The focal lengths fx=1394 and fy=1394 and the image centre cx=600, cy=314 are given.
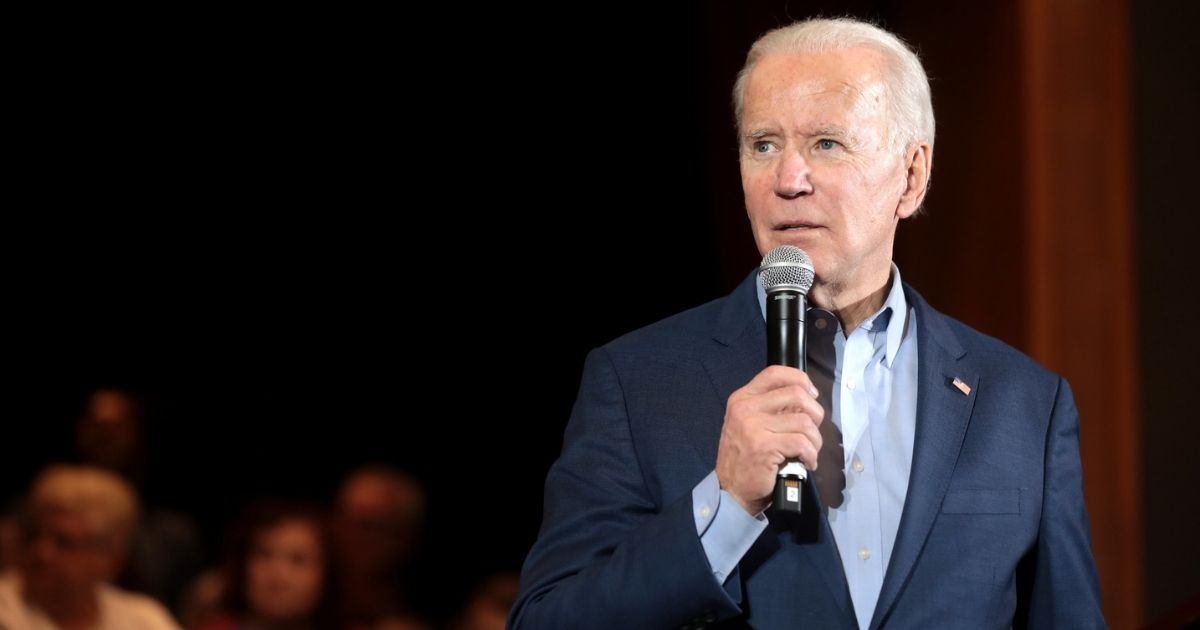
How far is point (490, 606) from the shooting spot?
4.26 metres

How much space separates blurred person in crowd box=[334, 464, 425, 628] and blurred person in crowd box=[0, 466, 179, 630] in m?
0.50

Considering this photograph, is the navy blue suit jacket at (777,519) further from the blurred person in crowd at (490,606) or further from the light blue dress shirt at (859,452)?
the blurred person in crowd at (490,606)

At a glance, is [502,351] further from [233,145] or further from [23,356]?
[23,356]

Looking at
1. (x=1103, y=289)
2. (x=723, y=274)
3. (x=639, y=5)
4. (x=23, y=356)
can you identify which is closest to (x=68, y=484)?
(x=23, y=356)

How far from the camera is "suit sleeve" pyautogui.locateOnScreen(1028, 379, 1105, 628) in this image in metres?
1.63

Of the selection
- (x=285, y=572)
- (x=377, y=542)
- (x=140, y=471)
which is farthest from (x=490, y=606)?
(x=140, y=471)

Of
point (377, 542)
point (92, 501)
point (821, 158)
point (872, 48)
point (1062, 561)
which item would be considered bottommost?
point (377, 542)

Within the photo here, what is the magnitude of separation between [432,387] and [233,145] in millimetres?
1051

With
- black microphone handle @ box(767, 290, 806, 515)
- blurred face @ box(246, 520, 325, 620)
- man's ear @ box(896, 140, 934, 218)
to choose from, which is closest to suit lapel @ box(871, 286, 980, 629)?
man's ear @ box(896, 140, 934, 218)

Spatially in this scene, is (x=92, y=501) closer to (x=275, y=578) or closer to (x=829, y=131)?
(x=275, y=578)

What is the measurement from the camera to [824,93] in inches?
66.6

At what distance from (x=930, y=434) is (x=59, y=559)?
2619 millimetres

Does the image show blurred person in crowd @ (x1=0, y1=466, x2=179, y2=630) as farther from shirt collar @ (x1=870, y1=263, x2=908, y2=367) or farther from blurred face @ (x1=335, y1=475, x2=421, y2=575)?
shirt collar @ (x1=870, y1=263, x2=908, y2=367)

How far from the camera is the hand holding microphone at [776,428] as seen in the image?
1333 mm
